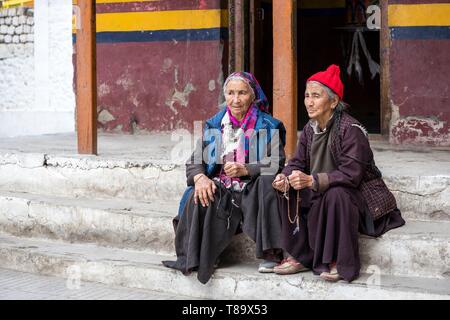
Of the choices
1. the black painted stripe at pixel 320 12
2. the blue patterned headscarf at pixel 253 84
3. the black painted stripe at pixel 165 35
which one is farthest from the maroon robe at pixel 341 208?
the black painted stripe at pixel 320 12

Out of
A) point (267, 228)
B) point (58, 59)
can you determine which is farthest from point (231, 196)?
point (58, 59)

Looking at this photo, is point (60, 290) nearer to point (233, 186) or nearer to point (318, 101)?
point (233, 186)

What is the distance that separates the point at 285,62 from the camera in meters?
5.50

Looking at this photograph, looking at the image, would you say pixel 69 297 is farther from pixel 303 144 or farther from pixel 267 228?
pixel 303 144

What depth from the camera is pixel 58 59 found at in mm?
11117

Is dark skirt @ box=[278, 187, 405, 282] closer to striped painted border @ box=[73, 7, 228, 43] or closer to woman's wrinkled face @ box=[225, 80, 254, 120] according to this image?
woman's wrinkled face @ box=[225, 80, 254, 120]

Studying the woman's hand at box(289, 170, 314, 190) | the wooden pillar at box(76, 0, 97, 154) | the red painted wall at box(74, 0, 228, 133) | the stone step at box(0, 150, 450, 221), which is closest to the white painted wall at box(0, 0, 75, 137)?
the red painted wall at box(74, 0, 228, 133)

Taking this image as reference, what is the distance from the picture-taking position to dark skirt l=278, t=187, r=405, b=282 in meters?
4.20

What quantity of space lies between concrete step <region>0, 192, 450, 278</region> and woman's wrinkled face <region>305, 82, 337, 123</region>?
2.32 ft

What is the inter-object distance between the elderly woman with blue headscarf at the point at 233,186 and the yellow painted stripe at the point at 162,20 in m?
2.94

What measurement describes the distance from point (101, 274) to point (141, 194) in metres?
0.88

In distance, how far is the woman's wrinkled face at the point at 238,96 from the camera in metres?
4.62

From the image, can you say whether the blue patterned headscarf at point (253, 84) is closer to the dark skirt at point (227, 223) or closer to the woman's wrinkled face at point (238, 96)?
the woman's wrinkled face at point (238, 96)
